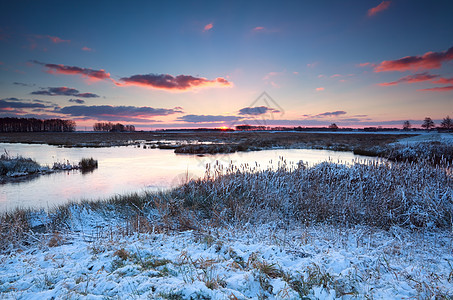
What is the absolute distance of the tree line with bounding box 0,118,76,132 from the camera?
119 metres

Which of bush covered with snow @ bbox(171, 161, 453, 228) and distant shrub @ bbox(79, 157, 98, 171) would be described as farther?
distant shrub @ bbox(79, 157, 98, 171)

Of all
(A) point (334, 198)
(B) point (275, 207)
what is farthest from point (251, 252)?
(A) point (334, 198)

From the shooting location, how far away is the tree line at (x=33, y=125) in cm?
11925

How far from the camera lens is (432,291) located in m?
3.14

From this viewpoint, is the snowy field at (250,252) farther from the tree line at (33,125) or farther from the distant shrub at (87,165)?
the tree line at (33,125)

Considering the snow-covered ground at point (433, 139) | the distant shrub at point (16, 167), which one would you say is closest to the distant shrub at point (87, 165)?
the distant shrub at point (16, 167)

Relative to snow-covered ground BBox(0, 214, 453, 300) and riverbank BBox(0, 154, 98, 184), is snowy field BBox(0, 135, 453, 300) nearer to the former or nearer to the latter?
snow-covered ground BBox(0, 214, 453, 300)

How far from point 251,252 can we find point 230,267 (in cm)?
70

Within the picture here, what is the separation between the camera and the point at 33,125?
420 feet

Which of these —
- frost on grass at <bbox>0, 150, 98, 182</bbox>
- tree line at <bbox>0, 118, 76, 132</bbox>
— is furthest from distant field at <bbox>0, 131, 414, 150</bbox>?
tree line at <bbox>0, 118, 76, 132</bbox>

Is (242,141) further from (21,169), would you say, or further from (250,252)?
(250,252)

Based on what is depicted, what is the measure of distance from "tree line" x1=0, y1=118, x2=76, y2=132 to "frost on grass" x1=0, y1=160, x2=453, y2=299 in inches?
6159

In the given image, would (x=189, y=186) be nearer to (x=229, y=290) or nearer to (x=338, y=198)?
(x=338, y=198)

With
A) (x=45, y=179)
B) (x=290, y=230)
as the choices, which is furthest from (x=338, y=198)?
(x=45, y=179)
